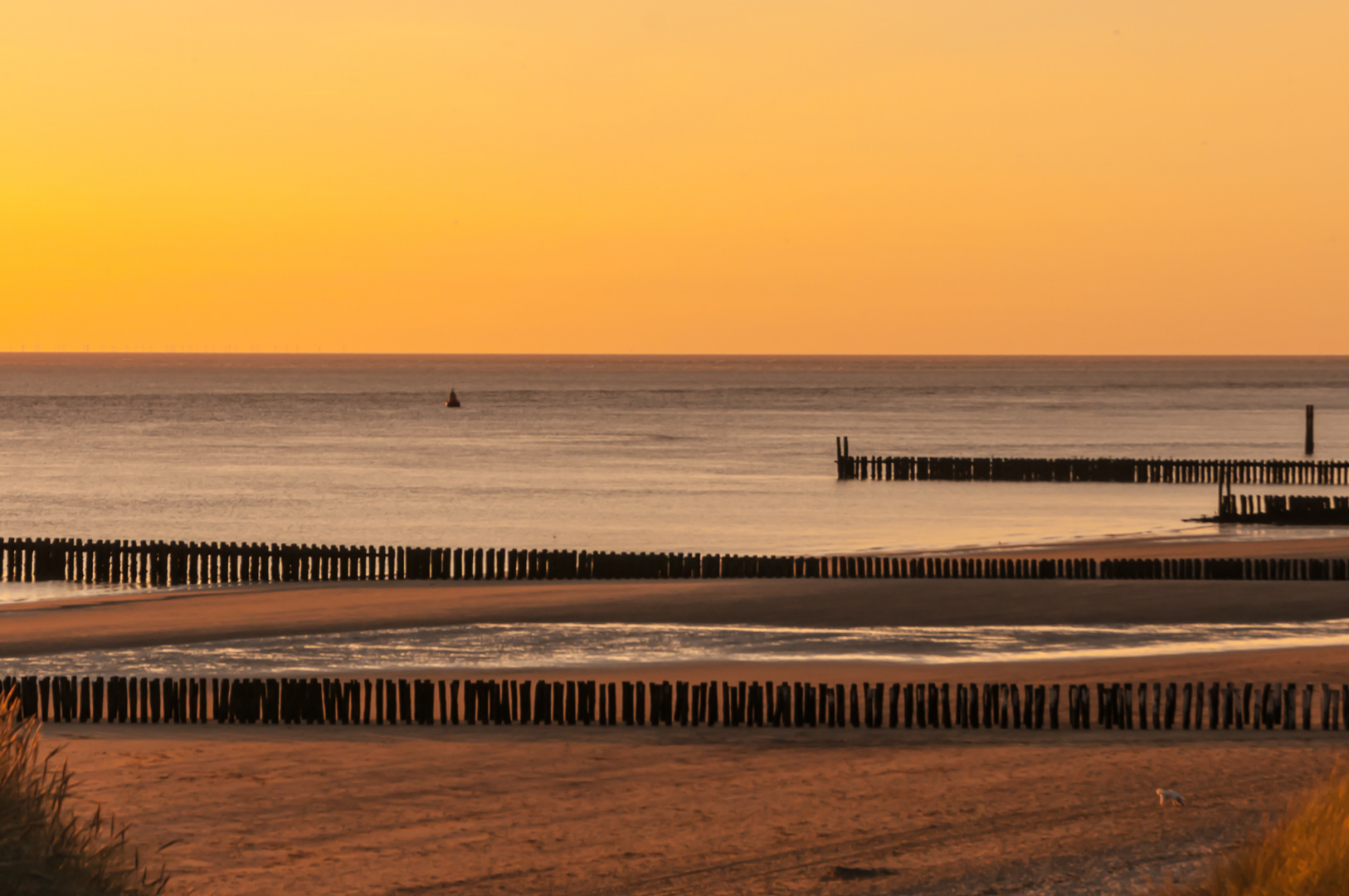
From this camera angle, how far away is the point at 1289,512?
139 feet

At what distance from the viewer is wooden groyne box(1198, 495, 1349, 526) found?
1640 inches

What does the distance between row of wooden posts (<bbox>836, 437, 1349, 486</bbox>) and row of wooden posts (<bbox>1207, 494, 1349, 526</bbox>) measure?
11.9 m

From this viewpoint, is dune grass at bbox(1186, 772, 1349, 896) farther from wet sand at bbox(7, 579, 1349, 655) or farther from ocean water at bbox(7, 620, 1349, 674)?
wet sand at bbox(7, 579, 1349, 655)

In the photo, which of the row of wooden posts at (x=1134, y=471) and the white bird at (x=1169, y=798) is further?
the row of wooden posts at (x=1134, y=471)

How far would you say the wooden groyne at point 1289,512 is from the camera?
4166 cm

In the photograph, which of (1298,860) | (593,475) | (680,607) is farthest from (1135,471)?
(1298,860)

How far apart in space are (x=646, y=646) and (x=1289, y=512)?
91.2 ft

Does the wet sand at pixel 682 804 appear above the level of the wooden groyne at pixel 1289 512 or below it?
below

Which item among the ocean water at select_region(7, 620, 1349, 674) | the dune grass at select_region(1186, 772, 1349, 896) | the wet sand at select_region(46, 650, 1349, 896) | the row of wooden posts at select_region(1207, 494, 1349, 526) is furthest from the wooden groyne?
the dune grass at select_region(1186, 772, 1349, 896)

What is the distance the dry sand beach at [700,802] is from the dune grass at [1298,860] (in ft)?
4.00

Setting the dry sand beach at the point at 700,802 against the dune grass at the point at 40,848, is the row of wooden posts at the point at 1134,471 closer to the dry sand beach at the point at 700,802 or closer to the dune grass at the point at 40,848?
the dry sand beach at the point at 700,802

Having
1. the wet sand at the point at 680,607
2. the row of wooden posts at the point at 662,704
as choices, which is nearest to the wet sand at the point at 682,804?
the row of wooden posts at the point at 662,704

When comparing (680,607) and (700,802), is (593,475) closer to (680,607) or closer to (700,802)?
(680,607)

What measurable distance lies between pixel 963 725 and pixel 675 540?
2621cm
